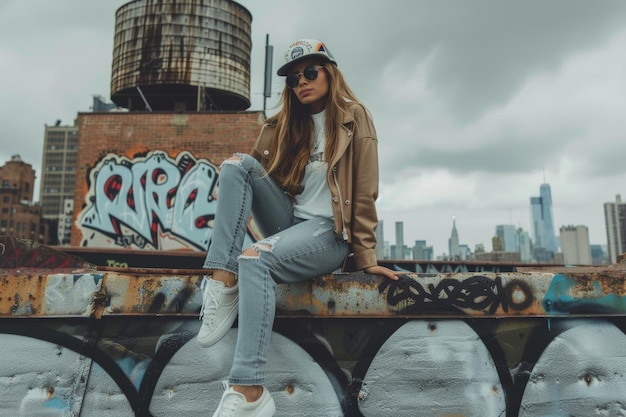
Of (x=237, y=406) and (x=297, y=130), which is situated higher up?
(x=297, y=130)

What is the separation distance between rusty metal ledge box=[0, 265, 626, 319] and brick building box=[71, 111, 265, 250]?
10.3 m

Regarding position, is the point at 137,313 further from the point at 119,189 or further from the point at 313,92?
the point at 119,189

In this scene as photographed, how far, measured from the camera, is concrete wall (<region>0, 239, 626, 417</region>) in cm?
182

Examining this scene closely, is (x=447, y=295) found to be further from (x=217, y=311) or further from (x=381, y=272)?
(x=217, y=311)

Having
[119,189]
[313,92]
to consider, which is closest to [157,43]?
[119,189]

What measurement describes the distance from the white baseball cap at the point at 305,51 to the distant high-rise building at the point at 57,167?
115 m

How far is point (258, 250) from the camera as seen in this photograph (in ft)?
5.50

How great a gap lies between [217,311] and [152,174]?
1162 centimetres

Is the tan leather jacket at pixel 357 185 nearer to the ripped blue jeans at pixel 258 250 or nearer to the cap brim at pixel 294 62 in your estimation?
the ripped blue jeans at pixel 258 250

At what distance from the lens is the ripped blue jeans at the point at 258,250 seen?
5.16 feet

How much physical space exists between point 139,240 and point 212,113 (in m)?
4.24

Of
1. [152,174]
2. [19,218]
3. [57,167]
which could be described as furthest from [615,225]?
[57,167]

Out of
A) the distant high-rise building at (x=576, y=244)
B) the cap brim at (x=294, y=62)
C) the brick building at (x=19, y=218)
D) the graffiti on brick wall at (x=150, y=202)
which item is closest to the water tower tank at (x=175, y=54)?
the graffiti on brick wall at (x=150, y=202)

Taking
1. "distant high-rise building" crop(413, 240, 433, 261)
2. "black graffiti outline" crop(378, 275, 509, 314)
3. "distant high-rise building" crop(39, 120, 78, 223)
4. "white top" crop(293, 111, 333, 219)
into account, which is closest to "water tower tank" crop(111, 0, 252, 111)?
"white top" crop(293, 111, 333, 219)
